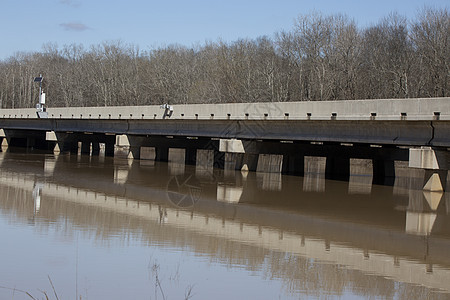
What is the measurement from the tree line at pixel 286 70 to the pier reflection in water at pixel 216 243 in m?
30.9

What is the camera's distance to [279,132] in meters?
33.2

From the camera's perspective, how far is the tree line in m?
53.1

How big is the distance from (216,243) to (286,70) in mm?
53326

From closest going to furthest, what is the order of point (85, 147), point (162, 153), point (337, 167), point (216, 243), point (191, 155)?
point (216, 243) → point (337, 167) → point (191, 155) → point (162, 153) → point (85, 147)

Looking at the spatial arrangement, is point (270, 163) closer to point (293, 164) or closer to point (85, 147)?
Answer: point (293, 164)

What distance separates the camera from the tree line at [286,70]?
5306 centimetres

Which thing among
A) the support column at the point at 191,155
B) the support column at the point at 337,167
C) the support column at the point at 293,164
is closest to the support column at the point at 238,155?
the support column at the point at 293,164

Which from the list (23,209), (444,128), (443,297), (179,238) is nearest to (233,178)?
(444,128)

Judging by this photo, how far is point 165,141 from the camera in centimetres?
4931

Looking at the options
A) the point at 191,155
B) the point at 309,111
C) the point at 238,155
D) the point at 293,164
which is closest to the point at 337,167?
the point at 293,164

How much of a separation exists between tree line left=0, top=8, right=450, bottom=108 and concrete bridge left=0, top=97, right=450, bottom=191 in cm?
1354

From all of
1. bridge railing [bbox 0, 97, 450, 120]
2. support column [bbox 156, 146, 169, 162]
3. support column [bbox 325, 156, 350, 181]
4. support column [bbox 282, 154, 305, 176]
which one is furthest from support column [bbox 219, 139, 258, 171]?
support column [bbox 156, 146, 169, 162]

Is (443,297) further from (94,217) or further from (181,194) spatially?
(181,194)

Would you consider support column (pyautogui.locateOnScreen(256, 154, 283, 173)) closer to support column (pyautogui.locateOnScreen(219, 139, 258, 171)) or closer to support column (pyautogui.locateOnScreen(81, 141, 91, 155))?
support column (pyautogui.locateOnScreen(219, 139, 258, 171))
